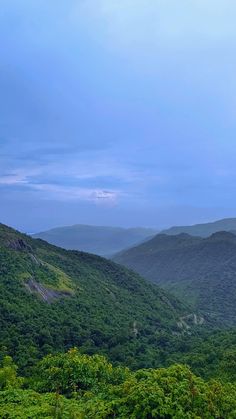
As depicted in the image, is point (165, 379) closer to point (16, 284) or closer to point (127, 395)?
point (127, 395)

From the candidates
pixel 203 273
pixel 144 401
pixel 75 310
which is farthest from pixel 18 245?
pixel 203 273

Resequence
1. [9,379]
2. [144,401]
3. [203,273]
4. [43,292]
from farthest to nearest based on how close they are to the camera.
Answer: [203,273] → [43,292] → [9,379] → [144,401]

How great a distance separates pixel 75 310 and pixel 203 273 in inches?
4108

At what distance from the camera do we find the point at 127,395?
18297 mm

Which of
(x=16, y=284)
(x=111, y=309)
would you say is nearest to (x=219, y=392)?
(x=16, y=284)

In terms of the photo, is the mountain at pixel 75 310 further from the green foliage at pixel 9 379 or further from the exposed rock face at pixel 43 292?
the green foliage at pixel 9 379

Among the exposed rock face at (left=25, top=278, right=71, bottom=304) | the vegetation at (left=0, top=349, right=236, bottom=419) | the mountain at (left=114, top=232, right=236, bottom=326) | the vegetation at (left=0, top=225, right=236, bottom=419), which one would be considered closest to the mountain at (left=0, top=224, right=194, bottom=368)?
the exposed rock face at (left=25, top=278, right=71, bottom=304)

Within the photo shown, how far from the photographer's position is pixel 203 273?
527ft

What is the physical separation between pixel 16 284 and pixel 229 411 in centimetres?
4800

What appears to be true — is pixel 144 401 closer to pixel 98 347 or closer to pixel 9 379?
pixel 9 379

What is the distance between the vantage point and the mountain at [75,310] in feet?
165

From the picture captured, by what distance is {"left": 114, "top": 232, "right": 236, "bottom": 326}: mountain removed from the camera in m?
123

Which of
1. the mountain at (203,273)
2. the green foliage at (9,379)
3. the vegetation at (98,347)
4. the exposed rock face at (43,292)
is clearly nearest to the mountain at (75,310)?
the exposed rock face at (43,292)

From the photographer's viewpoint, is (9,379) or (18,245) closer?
(9,379)
